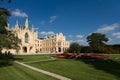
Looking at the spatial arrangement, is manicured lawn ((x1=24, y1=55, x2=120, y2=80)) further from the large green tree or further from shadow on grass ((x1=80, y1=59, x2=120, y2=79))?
the large green tree

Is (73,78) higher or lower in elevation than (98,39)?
lower

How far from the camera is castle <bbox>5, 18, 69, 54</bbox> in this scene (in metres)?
83.7

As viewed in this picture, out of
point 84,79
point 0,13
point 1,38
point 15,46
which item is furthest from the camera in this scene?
point 15,46

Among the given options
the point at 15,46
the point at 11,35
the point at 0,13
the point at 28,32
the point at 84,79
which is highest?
the point at 28,32

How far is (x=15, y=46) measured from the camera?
25125 mm

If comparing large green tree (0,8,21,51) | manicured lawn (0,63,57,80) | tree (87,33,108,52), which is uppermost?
tree (87,33,108,52)

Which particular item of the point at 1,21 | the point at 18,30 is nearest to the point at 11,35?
the point at 1,21

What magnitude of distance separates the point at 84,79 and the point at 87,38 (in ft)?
256

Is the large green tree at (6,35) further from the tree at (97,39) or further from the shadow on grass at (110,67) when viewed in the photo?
the tree at (97,39)

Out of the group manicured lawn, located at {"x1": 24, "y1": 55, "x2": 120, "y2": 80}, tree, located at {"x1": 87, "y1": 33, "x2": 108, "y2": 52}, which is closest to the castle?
tree, located at {"x1": 87, "y1": 33, "x2": 108, "y2": 52}

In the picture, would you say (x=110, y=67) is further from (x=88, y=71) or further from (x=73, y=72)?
(x=73, y=72)

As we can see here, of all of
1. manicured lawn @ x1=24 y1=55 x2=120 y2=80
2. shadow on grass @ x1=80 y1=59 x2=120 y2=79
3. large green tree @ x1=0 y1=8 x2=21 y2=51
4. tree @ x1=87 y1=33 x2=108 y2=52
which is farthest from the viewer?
tree @ x1=87 y1=33 x2=108 y2=52

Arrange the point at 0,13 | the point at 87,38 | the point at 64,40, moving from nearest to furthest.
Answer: the point at 0,13
the point at 87,38
the point at 64,40

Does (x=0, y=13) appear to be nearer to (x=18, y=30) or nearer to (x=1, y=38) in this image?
(x=1, y=38)
